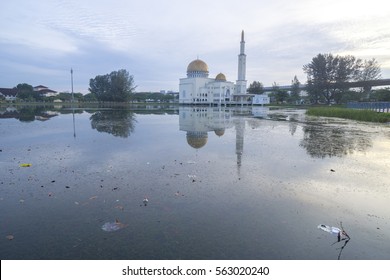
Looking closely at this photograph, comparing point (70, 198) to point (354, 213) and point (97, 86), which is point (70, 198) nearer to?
point (354, 213)

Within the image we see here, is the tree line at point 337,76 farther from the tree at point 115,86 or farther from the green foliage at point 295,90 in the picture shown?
the tree at point 115,86

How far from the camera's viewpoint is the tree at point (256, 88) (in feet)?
299

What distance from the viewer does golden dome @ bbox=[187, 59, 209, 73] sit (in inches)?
3156

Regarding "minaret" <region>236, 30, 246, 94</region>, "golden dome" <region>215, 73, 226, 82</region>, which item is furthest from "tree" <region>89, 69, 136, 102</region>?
"minaret" <region>236, 30, 246, 94</region>

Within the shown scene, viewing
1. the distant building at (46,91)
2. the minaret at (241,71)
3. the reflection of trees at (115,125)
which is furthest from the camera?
the distant building at (46,91)

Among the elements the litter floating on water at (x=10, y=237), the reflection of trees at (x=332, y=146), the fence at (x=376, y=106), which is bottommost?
the litter floating on water at (x=10, y=237)

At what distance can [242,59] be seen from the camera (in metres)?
75.9

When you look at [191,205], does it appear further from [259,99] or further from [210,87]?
[259,99]

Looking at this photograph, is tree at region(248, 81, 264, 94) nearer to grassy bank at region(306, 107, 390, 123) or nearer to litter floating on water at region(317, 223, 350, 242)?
grassy bank at region(306, 107, 390, 123)

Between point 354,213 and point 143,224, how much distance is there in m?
3.75

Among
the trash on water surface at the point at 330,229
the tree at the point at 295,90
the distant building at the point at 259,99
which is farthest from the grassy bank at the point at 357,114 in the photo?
the tree at the point at 295,90

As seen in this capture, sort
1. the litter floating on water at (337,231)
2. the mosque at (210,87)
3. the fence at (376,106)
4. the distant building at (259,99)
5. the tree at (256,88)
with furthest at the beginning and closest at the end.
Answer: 1. the tree at (256,88)
2. the distant building at (259,99)
3. the mosque at (210,87)
4. the fence at (376,106)
5. the litter floating on water at (337,231)

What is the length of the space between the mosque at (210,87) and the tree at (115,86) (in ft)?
57.0

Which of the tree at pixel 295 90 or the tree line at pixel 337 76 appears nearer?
the tree line at pixel 337 76
